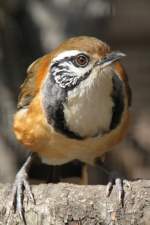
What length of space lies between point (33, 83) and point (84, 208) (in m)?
1.09

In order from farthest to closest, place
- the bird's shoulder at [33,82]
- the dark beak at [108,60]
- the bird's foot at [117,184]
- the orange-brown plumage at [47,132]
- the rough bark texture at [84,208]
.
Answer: the bird's shoulder at [33,82] < the orange-brown plumage at [47,132] < the dark beak at [108,60] < the bird's foot at [117,184] < the rough bark texture at [84,208]

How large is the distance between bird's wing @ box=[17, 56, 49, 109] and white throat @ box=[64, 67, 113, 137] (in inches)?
13.6

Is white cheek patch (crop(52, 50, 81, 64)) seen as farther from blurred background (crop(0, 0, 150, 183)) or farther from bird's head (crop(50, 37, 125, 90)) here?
blurred background (crop(0, 0, 150, 183))

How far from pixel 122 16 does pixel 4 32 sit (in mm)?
4299

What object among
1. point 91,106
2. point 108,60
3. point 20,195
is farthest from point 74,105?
point 20,195

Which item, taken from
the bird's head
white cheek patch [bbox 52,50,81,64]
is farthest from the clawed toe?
white cheek patch [bbox 52,50,81,64]

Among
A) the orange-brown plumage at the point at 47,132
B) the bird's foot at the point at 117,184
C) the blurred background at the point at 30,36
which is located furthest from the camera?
the blurred background at the point at 30,36

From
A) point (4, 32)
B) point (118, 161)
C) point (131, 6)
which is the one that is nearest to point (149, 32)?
point (131, 6)

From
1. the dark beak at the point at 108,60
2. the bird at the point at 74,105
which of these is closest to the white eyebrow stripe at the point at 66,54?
the bird at the point at 74,105

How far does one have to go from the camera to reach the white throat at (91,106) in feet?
16.4

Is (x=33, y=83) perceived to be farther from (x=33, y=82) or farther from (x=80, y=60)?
(x=80, y=60)

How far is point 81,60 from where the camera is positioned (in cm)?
502

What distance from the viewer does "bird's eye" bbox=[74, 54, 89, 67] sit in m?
5.00

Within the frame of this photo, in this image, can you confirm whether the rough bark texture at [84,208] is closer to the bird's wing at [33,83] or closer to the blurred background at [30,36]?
the bird's wing at [33,83]
